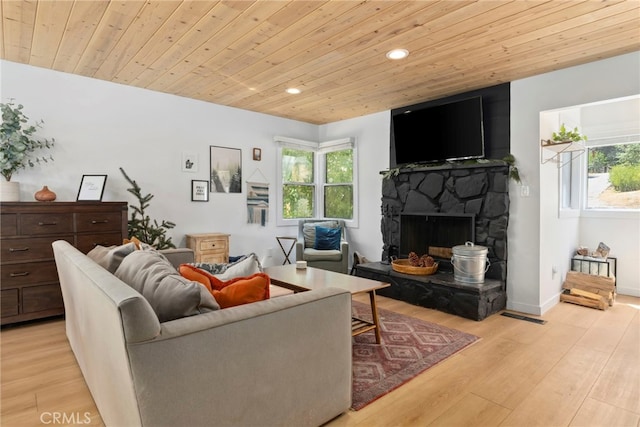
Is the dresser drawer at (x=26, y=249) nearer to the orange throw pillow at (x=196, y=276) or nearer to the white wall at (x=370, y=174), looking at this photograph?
the orange throw pillow at (x=196, y=276)

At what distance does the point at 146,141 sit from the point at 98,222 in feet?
3.85

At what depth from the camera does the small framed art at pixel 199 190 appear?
4.42 meters

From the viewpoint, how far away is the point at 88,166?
3.68 metres

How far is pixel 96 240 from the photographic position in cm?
334

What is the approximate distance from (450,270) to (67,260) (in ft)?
12.0

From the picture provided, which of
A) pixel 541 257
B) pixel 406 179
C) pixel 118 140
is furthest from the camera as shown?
pixel 406 179

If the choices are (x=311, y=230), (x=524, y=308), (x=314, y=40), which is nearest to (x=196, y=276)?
(x=314, y=40)

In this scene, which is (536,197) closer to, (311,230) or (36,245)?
(311,230)

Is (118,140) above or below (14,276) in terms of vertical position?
above

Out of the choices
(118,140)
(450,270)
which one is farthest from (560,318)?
(118,140)

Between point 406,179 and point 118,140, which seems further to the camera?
point 406,179

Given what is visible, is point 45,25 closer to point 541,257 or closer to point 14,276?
point 14,276
